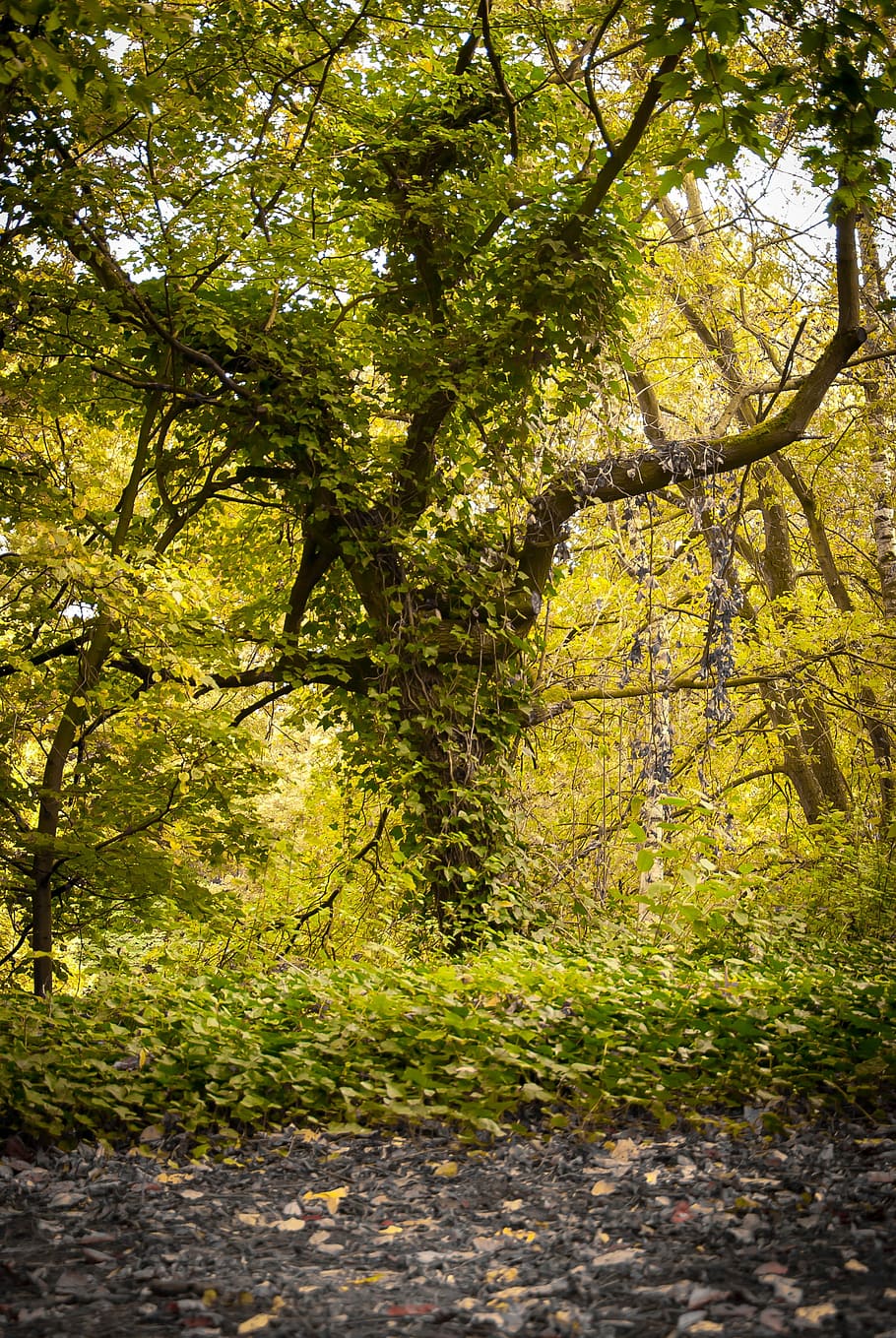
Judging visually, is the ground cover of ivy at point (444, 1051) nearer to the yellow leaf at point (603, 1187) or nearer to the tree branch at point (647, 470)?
the yellow leaf at point (603, 1187)

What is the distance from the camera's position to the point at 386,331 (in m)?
8.09

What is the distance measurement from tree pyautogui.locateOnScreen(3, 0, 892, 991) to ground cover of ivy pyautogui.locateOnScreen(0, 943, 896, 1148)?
2.47 meters

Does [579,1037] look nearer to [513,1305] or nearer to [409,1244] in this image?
[409,1244]

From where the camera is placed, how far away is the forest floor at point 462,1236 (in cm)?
222

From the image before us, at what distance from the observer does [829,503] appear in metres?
12.1

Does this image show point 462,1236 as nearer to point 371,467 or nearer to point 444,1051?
point 444,1051

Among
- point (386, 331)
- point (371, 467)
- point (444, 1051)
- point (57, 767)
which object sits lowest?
point (444, 1051)

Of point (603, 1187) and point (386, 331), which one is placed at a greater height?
point (386, 331)

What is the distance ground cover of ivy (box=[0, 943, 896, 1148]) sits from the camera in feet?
12.1

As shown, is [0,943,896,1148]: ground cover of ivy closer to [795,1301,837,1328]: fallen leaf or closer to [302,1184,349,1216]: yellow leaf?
[302,1184,349,1216]: yellow leaf

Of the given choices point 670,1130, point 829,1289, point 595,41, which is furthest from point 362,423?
point 829,1289

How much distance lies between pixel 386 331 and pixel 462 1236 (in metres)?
6.69

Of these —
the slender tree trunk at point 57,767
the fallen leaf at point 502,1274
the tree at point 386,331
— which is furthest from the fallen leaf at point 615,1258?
the slender tree trunk at point 57,767

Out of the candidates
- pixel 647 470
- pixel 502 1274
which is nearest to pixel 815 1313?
pixel 502 1274
